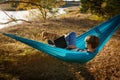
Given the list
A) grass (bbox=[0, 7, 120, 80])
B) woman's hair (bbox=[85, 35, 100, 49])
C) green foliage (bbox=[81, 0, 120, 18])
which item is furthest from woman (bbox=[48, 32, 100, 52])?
green foliage (bbox=[81, 0, 120, 18])

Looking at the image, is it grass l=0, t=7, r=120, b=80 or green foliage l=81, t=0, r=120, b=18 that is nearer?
grass l=0, t=7, r=120, b=80

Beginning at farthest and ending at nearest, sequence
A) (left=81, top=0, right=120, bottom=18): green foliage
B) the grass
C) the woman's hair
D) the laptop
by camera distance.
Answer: (left=81, top=0, right=120, bottom=18): green foliage
the grass
the laptop
the woman's hair

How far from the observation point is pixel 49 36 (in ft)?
16.1

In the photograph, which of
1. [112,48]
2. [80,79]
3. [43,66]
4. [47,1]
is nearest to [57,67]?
[43,66]

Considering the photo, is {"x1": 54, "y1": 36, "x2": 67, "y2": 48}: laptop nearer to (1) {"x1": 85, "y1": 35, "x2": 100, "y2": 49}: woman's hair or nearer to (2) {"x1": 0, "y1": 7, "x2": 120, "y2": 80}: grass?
(1) {"x1": 85, "y1": 35, "x2": 100, "y2": 49}: woman's hair

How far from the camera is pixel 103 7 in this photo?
841 cm

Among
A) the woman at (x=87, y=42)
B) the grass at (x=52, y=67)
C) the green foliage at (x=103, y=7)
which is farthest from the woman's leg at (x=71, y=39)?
the green foliage at (x=103, y=7)

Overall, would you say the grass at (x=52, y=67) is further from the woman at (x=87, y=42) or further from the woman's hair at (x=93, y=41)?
the woman's hair at (x=93, y=41)

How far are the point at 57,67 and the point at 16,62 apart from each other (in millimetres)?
959

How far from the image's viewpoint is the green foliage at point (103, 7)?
26.5 ft

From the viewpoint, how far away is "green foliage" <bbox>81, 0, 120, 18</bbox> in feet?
26.5

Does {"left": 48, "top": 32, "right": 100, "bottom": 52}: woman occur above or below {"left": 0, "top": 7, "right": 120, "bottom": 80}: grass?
above

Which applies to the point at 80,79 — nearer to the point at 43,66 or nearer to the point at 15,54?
the point at 43,66

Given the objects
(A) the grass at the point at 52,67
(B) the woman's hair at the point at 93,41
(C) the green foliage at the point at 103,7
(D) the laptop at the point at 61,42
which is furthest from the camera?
(C) the green foliage at the point at 103,7
